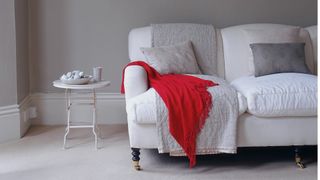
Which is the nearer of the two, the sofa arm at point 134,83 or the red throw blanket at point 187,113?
the red throw blanket at point 187,113

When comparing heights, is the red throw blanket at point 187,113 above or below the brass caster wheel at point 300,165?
above

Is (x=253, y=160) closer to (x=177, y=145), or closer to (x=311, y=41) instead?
(x=177, y=145)

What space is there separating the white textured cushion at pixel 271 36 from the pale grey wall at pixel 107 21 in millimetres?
536

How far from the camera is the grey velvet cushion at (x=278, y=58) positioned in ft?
11.4

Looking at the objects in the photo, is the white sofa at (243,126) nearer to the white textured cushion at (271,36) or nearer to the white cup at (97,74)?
the white cup at (97,74)

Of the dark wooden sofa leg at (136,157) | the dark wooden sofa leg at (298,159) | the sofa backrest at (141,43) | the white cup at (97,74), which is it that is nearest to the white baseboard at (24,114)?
the white cup at (97,74)

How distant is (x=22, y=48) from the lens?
3938mm

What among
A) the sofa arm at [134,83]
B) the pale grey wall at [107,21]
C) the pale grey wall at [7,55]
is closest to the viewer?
the sofa arm at [134,83]

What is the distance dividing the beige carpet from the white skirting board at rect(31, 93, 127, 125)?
0.57m

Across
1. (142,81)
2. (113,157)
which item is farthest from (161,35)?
(113,157)

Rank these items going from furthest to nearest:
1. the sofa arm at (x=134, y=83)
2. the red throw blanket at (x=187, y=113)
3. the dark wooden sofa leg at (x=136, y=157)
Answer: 1. the sofa arm at (x=134, y=83)
2. the dark wooden sofa leg at (x=136, y=157)
3. the red throw blanket at (x=187, y=113)

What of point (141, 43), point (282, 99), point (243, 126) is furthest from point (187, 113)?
point (141, 43)

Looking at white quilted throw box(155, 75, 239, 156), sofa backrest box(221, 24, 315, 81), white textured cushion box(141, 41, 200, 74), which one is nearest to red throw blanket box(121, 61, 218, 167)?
white quilted throw box(155, 75, 239, 156)

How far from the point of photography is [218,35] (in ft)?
12.8
